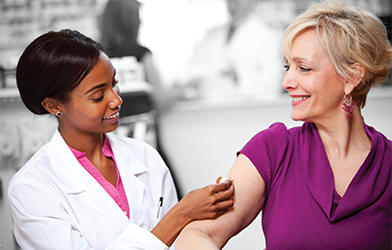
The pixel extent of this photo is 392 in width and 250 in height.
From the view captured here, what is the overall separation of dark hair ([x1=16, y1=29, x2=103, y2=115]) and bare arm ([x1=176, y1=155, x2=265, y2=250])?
0.67m

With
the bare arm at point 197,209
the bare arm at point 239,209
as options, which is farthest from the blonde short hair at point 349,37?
the bare arm at point 197,209

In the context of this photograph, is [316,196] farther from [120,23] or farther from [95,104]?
Answer: [120,23]

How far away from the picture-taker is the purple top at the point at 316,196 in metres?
1.05

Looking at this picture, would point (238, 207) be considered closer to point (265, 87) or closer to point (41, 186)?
point (41, 186)

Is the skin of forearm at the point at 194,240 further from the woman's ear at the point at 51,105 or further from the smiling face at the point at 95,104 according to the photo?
the woman's ear at the point at 51,105

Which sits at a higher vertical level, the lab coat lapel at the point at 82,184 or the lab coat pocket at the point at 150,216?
the lab coat lapel at the point at 82,184

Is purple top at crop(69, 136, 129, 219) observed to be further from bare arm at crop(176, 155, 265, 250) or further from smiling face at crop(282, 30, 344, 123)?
smiling face at crop(282, 30, 344, 123)

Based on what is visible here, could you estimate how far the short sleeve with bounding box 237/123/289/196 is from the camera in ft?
3.79

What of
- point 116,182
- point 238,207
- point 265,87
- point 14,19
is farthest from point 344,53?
point 14,19

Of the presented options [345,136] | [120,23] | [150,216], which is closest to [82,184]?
[150,216]

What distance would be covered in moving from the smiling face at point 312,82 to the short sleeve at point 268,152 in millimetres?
111

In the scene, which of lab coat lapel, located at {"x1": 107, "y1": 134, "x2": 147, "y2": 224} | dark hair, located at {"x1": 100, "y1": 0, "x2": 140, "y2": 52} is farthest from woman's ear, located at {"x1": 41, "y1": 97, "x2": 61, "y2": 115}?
dark hair, located at {"x1": 100, "y1": 0, "x2": 140, "y2": 52}

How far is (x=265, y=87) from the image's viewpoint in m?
2.71

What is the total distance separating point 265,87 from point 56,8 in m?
1.96
